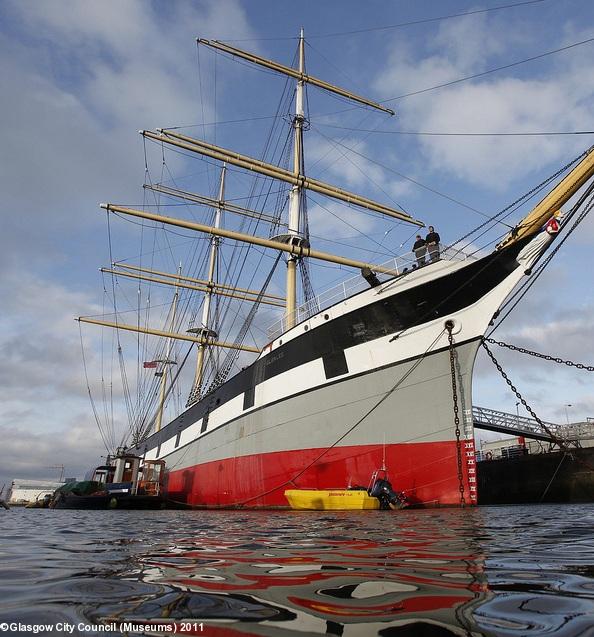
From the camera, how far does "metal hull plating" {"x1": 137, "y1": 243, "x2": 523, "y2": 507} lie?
11.7 m

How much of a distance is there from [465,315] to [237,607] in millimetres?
11072

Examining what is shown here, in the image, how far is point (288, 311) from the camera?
1792 centimetres

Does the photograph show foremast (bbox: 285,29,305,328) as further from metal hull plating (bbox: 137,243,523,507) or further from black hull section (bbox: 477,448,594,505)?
black hull section (bbox: 477,448,594,505)

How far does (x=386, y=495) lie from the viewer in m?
10.9

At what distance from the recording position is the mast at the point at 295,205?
733 inches

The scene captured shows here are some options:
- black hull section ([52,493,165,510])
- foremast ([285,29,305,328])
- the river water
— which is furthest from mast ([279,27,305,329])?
the river water

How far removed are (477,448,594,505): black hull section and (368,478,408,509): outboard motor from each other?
14109mm

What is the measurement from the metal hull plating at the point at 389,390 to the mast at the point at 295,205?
3.83 meters

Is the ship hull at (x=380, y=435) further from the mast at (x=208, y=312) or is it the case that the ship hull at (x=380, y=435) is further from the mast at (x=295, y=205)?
the mast at (x=208, y=312)

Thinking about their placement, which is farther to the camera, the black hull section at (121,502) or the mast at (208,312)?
the mast at (208,312)

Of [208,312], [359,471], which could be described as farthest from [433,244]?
[208,312]

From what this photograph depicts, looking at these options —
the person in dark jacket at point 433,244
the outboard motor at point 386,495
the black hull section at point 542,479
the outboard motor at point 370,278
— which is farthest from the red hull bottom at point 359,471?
the black hull section at point 542,479

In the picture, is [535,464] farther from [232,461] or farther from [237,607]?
[237,607]

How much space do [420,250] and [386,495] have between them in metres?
6.67
